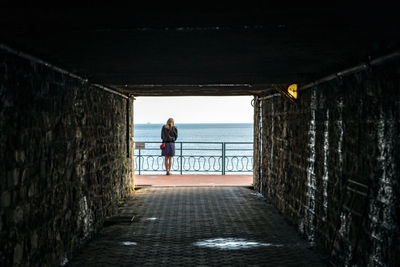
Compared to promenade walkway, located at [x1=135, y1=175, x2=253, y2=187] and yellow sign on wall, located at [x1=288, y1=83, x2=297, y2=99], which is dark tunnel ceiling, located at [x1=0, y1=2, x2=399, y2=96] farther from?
promenade walkway, located at [x1=135, y1=175, x2=253, y2=187]

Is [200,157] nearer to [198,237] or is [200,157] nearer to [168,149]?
[168,149]

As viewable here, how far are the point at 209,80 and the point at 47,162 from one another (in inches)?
124

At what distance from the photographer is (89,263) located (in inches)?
227

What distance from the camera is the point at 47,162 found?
16.3ft

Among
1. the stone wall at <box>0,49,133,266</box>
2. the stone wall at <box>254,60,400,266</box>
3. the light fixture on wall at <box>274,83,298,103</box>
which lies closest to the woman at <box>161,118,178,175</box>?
the stone wall at <box>0,49,133,266</box>

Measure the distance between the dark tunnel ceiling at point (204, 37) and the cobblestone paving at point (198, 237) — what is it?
255 cm

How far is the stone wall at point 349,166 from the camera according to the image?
3.91 metres

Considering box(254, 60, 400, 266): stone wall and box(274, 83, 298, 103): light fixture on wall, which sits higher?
box(274, 83, 298, 103): light fixture on wall

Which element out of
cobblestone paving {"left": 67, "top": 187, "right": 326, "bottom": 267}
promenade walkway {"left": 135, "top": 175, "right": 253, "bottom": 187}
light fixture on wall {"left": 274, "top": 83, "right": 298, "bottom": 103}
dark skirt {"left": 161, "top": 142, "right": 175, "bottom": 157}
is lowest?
cobblestone paving {"left": 67, "top": 187, "right": 326, "bottom": 267}

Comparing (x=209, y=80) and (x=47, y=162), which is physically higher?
(x=209, y=80)

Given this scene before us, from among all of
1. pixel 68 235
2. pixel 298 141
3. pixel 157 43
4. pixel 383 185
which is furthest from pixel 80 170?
pixel 383 185

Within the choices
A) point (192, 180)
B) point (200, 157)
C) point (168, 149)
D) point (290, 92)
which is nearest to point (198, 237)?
point (290, 92)

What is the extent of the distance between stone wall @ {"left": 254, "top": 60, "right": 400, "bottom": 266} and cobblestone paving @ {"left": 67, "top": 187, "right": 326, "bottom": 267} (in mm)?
483

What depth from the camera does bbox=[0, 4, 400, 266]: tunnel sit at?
10.4 feet
